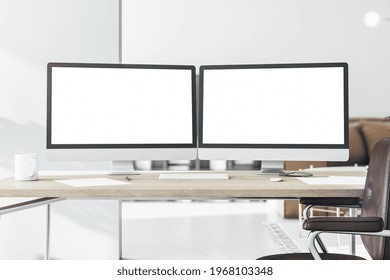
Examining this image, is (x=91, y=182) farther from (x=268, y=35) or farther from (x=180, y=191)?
(x=268, y=35)

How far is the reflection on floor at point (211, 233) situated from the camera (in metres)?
3.04

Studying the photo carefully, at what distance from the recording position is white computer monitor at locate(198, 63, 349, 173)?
167 cm

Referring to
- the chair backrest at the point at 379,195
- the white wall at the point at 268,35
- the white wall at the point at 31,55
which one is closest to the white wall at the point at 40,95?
the white wall at the point at 31,55

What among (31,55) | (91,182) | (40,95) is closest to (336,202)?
(91,182)

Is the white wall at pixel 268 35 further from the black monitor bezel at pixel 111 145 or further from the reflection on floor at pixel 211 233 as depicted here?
the black monitor bezel at pixel 111 145

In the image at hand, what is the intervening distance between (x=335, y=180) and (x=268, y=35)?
12.4ft

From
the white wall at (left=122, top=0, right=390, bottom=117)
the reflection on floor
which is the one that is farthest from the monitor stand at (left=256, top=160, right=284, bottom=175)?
the white wall at (left=122, top=0, right=390, bottom=117)

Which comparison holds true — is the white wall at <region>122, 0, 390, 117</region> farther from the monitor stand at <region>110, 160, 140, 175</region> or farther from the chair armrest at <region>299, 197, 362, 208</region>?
the chair armrest at <region>299, 197, 362, 208</region>

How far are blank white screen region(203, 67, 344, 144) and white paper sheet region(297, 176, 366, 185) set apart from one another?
0.14 meters

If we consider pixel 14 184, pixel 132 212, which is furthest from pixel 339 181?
pixel 132 212

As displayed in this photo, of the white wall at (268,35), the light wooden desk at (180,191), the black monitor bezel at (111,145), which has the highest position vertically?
the white wall at (268,35)

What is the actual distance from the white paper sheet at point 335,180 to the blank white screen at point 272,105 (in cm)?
14

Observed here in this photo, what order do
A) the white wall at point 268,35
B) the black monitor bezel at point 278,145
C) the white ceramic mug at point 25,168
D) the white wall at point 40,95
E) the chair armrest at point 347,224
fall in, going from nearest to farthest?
the chair armrest at point 347,224, the white ceramic mug at point 25,168, the black monitor bezel at point 278,145, the white wall at point 40,95, the white wall at point 268,35

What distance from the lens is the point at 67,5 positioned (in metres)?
2.40
